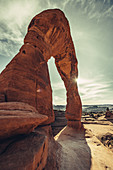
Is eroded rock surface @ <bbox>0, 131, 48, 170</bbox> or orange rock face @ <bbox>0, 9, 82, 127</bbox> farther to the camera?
orange rock face @ <bbox>0, 9, 82, 127</bbox>

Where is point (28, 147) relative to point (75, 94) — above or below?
below

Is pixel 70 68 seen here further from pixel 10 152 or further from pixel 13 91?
pixel 10 152

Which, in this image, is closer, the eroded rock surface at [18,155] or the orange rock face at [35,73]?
the eroded rock surface at [18,155]

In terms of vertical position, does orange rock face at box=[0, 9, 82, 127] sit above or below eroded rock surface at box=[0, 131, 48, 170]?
above

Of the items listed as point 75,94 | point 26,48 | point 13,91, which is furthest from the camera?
point 75,94

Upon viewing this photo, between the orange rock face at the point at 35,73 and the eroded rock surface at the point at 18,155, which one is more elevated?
the orange rock face at the point at 35,73

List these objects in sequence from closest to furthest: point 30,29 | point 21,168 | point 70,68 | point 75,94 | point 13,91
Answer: point 21,168 → point 13,91 → point 30,29 → point 75,94 → point 70,68

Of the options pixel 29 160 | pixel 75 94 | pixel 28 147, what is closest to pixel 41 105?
pixel 28 147

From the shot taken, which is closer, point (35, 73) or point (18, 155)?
point (18, 155)

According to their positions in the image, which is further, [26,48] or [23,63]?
[26,48]

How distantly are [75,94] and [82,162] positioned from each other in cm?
672

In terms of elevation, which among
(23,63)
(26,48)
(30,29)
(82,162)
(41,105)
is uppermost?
(30,29)

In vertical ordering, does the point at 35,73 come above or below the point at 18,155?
above

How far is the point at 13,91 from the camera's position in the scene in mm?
2877
